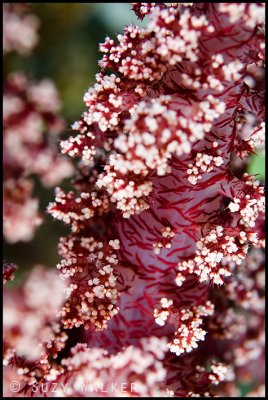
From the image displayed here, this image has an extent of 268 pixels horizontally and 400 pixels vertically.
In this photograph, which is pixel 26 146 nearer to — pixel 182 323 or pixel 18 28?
pixel 18 28

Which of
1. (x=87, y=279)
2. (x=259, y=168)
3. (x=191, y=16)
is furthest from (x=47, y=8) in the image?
(x=259, y=168)

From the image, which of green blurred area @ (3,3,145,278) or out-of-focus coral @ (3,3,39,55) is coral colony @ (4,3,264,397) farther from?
out-of-focus coral @ (3,3,39,55)

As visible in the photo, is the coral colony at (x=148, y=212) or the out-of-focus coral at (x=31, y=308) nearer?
the out-of-focus coral at (x=31, y=308)

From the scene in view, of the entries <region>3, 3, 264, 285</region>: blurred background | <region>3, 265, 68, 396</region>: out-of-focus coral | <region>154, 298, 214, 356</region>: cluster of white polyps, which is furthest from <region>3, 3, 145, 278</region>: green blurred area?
<region>154, 298, 214, 356</region>: cluster of white polyps

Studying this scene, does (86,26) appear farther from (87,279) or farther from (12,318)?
(12,318)

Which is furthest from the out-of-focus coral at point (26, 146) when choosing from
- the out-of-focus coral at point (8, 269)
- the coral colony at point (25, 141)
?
the out-of-focus coral at point (8, 269)

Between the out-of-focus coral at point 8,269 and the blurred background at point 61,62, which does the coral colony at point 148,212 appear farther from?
the out-of-focus coral at point 8,269

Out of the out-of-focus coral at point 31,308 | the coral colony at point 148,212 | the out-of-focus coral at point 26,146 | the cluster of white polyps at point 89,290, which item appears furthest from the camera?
the cluster of white polyps at point 89,290
